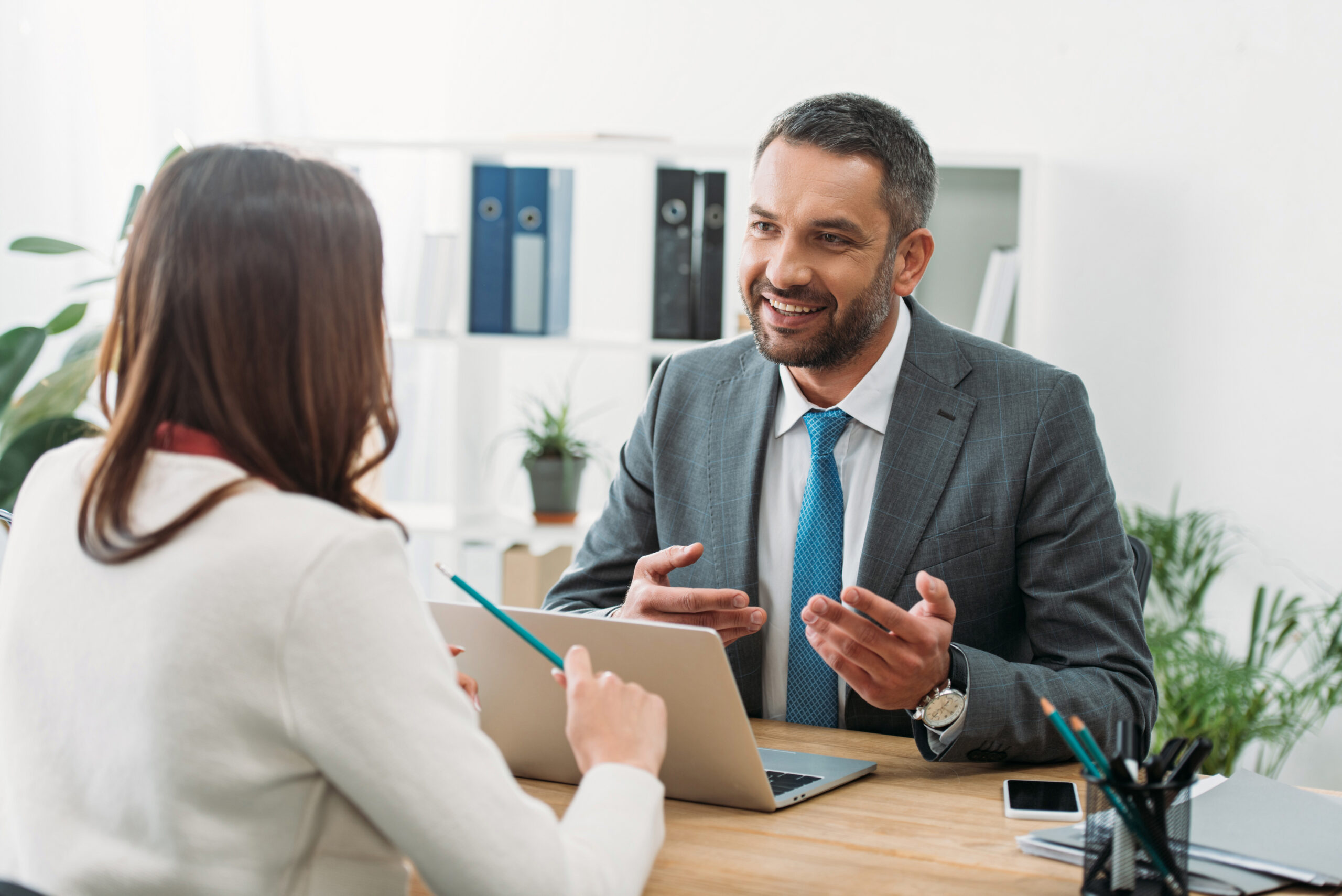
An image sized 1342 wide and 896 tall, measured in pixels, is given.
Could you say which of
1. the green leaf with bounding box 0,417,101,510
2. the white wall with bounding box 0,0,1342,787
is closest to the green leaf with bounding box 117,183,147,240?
the white wall with bounding box 0,0,1342,787

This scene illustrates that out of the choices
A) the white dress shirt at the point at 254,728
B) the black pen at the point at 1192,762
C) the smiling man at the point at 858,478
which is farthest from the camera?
the smiling man at the point at 858,478

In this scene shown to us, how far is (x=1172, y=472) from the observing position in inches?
113

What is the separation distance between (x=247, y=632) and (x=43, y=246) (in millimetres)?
1988

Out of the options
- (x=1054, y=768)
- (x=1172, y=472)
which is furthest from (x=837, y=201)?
(x=1172, y=472)

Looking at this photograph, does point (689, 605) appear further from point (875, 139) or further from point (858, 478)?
point (875, 139)

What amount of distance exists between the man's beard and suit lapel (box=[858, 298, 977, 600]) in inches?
2.9

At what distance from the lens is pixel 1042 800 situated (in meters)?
1.16

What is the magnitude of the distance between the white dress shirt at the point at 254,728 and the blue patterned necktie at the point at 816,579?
800 millimetres

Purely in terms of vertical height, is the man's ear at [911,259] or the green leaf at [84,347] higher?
the man's ear at [911,259]

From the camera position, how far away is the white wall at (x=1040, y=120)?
2.65m

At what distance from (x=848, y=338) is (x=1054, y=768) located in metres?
0.68

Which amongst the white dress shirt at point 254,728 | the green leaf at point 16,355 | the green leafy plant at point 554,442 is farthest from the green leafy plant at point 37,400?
the white dress shirt at point 254,728

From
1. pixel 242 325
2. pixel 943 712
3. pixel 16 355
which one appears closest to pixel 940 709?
pixel 943 712

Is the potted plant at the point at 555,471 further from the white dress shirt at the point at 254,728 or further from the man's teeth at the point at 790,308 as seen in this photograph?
the white dress shirt at the point at 254,728
